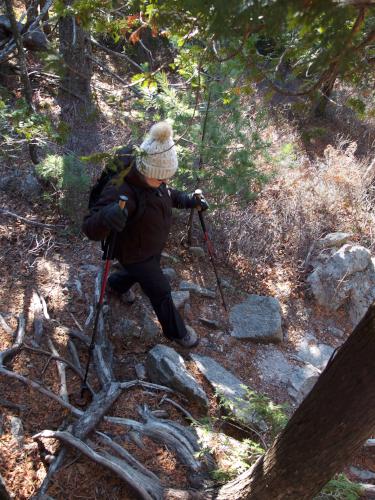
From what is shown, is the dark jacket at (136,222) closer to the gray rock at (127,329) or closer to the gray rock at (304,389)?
the gray rock at (127,329)

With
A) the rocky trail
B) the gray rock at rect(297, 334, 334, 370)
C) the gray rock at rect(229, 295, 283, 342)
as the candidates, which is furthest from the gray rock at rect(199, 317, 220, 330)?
the gray rock at rect(297, 334, 334, 370)

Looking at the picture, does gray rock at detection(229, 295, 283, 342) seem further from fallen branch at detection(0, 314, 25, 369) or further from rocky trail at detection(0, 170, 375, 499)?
fallen branch at detection(0, 314, 25, 369)

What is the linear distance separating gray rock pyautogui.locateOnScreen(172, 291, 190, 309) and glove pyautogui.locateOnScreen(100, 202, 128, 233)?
6.47 ft

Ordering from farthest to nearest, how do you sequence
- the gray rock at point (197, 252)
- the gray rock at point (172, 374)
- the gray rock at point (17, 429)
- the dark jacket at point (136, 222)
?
the gray rock at point (197, 252)
the gray rock at point (172, 374)
the dark jacket at point (136, 222)
the gray rock at point (17, 429)

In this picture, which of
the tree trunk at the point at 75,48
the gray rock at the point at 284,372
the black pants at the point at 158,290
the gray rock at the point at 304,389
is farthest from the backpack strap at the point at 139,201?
the tree trunk at the point at 75,48

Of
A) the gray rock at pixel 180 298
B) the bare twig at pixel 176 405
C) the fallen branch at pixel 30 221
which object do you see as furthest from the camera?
the fallen branch at pixel 30 221

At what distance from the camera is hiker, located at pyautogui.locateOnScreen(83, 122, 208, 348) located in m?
3.34

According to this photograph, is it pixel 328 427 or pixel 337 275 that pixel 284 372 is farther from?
pixel 328 427

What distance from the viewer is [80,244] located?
5691mm

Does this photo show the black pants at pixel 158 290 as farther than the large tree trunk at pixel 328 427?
Yes

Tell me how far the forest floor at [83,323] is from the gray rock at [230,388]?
0.12 m

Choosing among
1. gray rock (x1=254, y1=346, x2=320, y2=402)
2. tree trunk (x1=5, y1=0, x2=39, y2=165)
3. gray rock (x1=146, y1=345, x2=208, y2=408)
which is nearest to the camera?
gray rock (x1=146, y1=345, x2=208, y2=408)

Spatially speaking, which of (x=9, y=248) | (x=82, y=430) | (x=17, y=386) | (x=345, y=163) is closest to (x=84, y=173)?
(x=9, y=248)

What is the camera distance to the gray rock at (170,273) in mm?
5472
